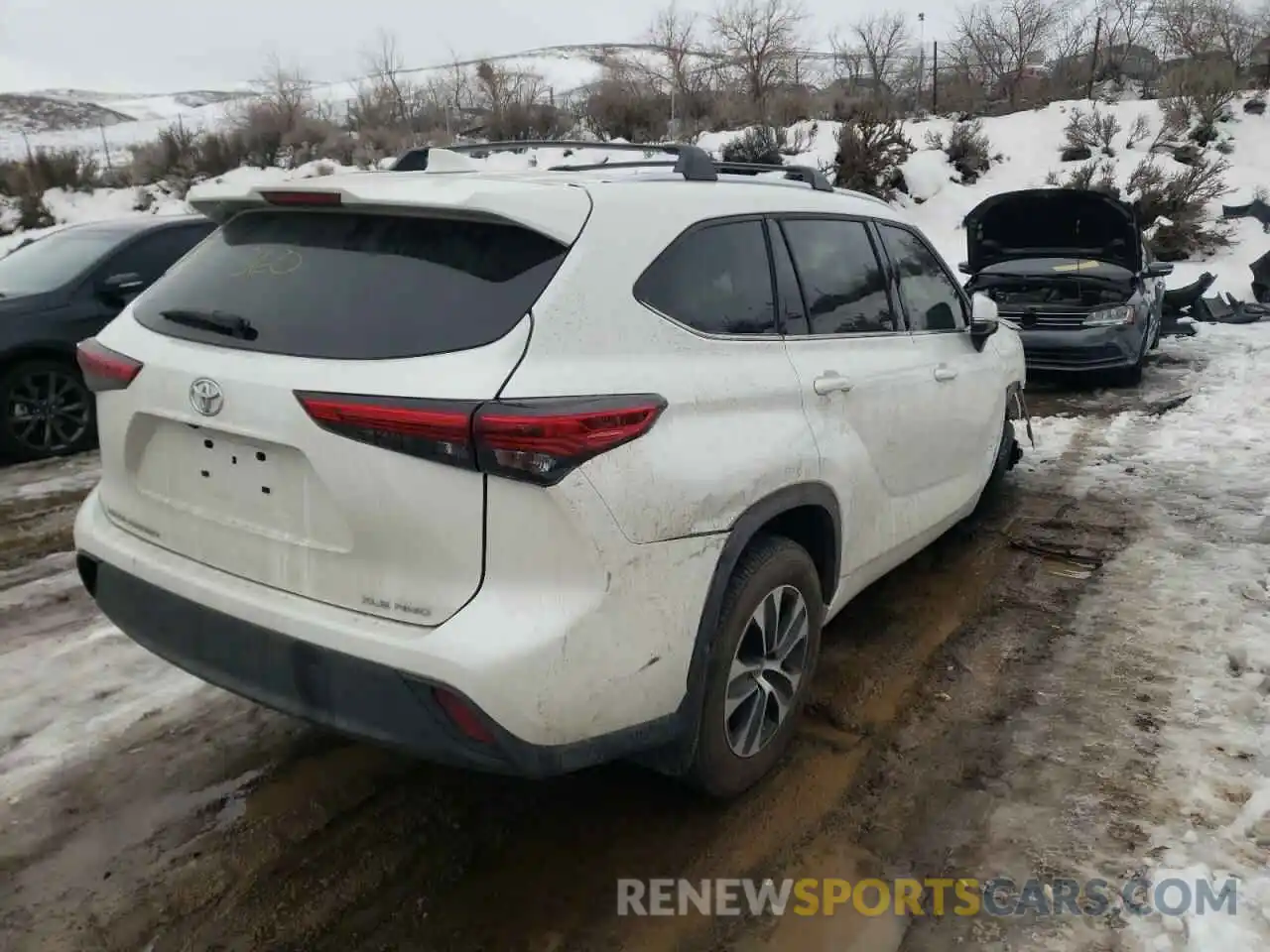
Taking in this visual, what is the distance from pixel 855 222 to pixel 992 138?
18653 mm

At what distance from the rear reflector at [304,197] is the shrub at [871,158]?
17.0 m

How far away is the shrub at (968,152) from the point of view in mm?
18984

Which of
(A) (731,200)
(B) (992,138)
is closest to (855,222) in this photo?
(A) (731,200)

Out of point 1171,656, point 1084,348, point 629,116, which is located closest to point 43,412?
point 1171,656

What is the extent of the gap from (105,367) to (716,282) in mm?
1769

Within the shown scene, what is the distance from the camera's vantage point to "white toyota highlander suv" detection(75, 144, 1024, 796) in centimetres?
217

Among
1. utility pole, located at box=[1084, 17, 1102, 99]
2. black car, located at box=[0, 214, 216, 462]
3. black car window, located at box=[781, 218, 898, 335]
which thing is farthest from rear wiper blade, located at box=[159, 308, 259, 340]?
utility pole, located at box=[1084, 17, 1102, 99]

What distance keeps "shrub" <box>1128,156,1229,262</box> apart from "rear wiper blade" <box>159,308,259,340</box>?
15.3 metres

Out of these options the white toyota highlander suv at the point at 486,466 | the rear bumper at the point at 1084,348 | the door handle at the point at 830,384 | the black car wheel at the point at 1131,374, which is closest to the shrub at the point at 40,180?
the rear bumper at the point at 1084,348

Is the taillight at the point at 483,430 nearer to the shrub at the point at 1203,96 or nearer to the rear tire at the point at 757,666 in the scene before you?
the rear tire at the point at 757,666

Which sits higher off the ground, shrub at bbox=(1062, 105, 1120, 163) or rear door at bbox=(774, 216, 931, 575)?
shrub at bbox=(1062, 105, 1120, 163)

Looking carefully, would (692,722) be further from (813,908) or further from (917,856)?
(917,856)

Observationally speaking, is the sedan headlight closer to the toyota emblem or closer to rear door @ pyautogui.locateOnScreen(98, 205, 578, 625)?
rear door @ pyautogui.locateOnScreen(98, 205, 578, 625)

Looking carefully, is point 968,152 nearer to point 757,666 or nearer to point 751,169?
point 751,169
